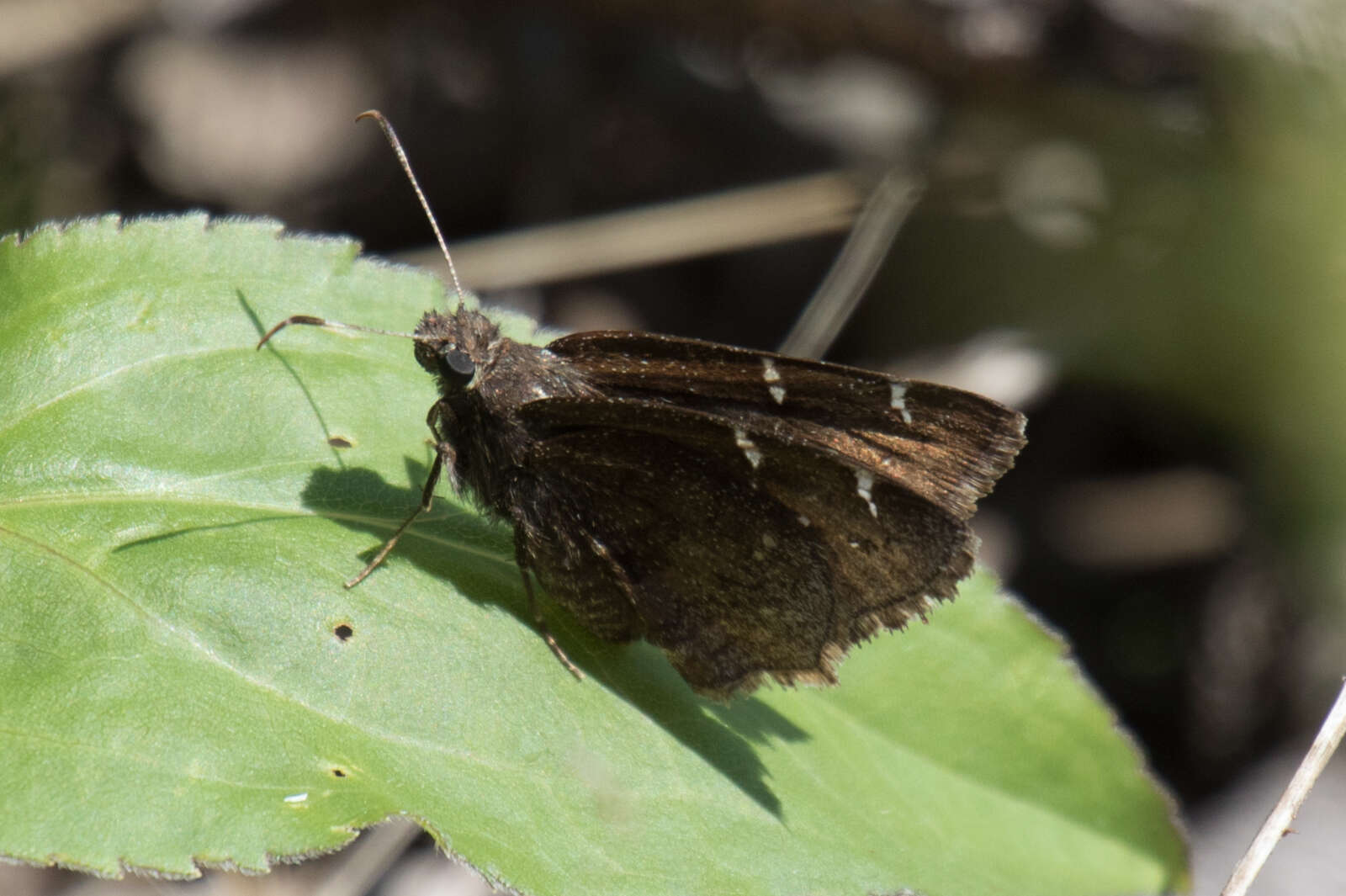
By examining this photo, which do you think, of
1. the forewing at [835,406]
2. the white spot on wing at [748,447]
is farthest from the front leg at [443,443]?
the white spot on wing at [748,447]

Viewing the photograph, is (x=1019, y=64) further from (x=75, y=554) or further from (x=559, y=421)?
(x=75, y=554)

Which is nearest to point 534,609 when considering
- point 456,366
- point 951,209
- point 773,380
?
point 456,366

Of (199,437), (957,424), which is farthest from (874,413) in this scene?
(199,437)

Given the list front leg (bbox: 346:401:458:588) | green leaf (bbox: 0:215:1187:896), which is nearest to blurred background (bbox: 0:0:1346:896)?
front leg (bbox: 346:401:458:588)

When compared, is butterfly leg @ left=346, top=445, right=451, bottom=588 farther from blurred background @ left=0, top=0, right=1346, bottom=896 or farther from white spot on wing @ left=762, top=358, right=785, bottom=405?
blurred background @ left=0, top=0, right=1346, bottom=896

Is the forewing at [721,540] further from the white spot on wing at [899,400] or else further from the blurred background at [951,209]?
the blurred background at [951,209]
